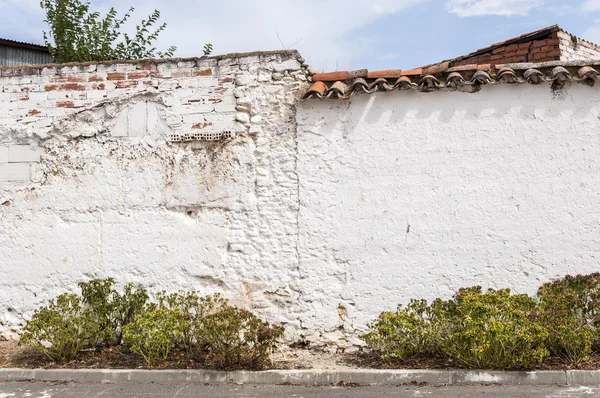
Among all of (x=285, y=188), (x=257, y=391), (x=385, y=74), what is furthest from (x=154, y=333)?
(x=385, y=74)

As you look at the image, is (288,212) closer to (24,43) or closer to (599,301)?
(599,301)

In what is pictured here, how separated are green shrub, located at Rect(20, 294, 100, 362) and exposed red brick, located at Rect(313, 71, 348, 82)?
3735 mm

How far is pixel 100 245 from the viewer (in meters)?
7.45

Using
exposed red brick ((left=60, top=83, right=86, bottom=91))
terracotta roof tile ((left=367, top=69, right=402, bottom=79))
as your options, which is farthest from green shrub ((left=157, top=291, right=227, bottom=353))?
terracotta roof tile ((left=367, top=69, right=402, bottom=79))

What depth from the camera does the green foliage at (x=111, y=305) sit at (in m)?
7.04

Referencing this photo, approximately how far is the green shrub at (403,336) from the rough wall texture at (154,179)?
1.18m

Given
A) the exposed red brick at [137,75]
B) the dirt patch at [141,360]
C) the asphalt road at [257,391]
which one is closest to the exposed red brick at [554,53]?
the asphalt road at [257,391]

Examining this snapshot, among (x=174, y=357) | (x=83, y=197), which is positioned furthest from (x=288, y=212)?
(x=83, y=197)

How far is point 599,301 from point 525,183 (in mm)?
1445

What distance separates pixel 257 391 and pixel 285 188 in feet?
7.78

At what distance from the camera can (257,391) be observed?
5949 mm

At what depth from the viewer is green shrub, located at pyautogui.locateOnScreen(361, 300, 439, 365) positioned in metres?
6.31

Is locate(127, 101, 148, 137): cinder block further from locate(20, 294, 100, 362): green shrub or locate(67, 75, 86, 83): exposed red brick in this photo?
locate(20, 294, 100, 362): green shrub

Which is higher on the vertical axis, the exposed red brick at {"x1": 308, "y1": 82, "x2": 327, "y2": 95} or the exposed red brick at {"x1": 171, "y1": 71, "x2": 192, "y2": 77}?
the exposed red brick at {"x1": 171, "y1": 71, "x2": 192, "y2": 77}
